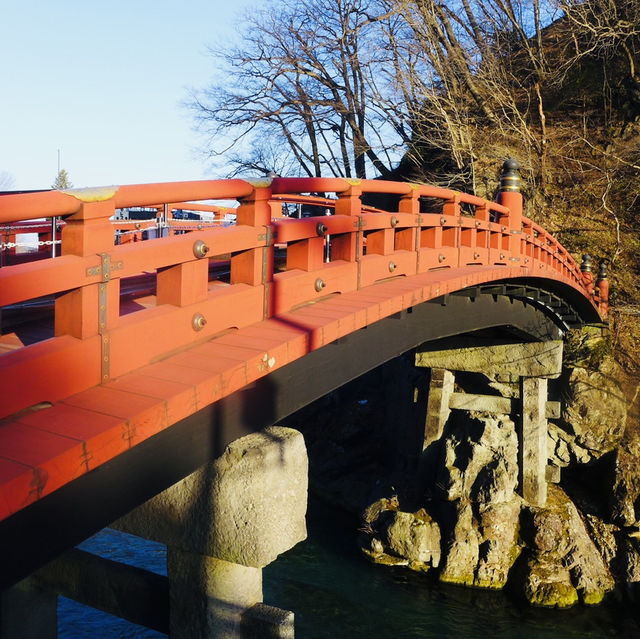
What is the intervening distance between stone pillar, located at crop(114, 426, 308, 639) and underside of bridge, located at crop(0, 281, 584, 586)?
8.1 inches

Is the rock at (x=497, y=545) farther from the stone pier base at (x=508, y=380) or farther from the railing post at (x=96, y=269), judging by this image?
the railing post at (x=96, y=269)

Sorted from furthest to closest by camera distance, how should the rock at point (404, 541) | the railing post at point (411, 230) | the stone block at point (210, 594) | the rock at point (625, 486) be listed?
A: the rock at point (625, 486)
the rock at point (404, 541)
the railing post at point (411, 230)
the stone block at point (210, 594)

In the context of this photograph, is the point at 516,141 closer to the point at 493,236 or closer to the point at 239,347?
the point at 493,236

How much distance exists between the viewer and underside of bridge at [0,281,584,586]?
258 centimetres

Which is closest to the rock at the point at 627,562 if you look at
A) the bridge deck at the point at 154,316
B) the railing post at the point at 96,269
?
the bridge deck at the point at 154,316

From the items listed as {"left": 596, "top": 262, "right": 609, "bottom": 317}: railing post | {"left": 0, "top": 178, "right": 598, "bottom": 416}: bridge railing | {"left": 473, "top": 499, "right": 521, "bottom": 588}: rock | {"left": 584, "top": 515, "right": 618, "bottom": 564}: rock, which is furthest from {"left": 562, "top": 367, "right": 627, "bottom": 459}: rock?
{"left": 0, "top": 178, "right": 598, "bottom": 416}: bridge railing

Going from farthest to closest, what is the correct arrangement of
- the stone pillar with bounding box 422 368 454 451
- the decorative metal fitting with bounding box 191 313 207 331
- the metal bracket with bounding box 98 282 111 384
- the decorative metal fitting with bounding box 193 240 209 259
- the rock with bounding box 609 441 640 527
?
1. the stone pillar with bounding box 422 368 454 451
2. the rock with bounding box 609 441 640 527
3. the decorative metal fitting with bounding box 191 313 207 331
4. the decorative metal fitting with bounding box 193 240 209 259
5. the metal bracket with bounding box 98 282 111 384

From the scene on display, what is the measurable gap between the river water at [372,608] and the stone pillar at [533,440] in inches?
78.3

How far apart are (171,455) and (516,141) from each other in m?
18.7

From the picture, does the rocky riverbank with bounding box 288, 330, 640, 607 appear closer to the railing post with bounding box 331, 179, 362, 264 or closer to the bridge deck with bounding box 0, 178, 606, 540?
the bridge deck with bounding box 0, 178, 606, 540

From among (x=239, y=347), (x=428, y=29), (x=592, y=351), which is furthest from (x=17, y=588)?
(x=428, y=29)

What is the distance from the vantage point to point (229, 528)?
3746 millimetres

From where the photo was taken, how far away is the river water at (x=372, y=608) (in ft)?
32.1

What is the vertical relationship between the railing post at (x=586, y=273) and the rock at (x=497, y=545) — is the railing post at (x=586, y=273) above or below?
above
